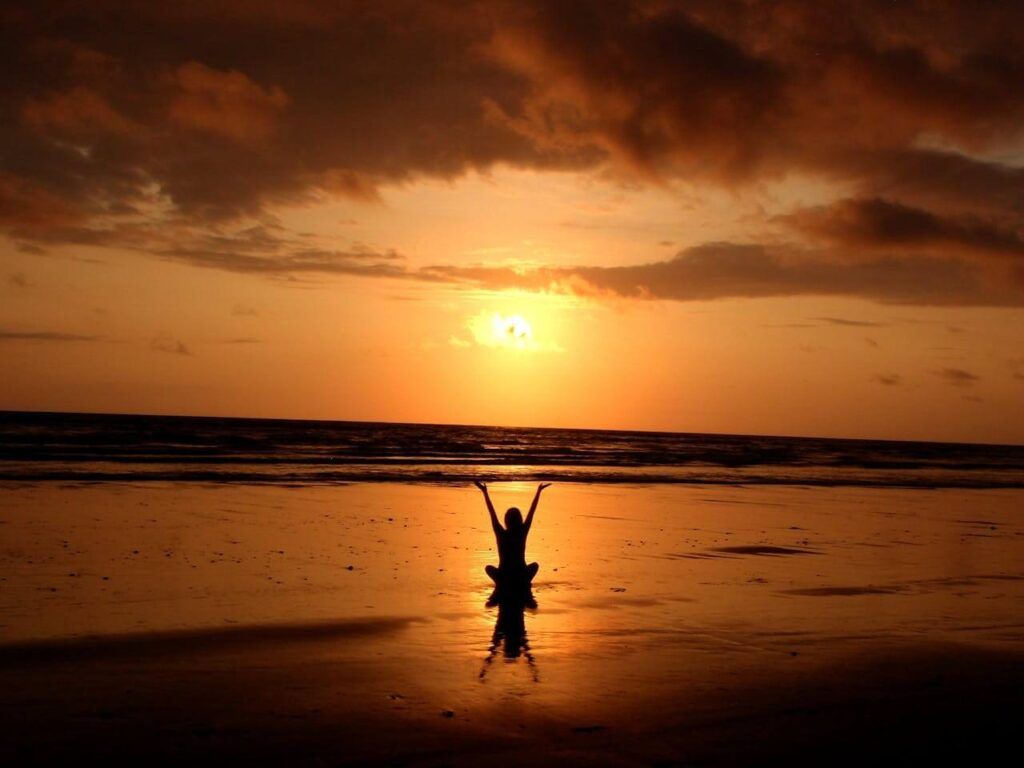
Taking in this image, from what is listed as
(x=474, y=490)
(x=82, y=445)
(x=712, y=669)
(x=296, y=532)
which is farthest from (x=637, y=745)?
(x=82, y=445)

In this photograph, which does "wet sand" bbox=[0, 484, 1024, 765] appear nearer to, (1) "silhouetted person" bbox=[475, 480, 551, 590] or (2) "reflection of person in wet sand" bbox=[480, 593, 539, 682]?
(2) "reflection of person in wet sand" bbox=[480, 593, 539, 682]

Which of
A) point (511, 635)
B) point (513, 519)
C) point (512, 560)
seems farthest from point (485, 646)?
point (513, 519)

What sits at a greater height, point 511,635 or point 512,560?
point 512,560

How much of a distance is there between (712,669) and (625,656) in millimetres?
855

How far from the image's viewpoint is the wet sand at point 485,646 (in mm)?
6500

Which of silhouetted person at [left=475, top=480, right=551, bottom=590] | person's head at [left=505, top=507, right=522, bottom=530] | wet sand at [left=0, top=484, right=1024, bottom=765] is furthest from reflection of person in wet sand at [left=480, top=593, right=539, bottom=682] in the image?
person's head at [left=505, top=507, right=522, bottom=530]

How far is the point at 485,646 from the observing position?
9.10m

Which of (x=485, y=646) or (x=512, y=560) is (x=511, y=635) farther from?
(x=512, y=560)

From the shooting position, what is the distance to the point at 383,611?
426 inches

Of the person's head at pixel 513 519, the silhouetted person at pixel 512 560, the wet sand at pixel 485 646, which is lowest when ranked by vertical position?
the wet sand at pixel 485 646

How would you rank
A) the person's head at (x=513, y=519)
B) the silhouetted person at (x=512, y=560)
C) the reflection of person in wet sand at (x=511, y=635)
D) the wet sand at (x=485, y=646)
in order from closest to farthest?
the wet sand at (x=485, y=646), the reflection of person in wet sand at (x=511, y=635), the silhouetted person at (x=512, y=560), the person's head at (x=513, y=519)

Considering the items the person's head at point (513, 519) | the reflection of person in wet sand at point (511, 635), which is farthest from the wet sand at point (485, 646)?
the person's head at point (513, 519)

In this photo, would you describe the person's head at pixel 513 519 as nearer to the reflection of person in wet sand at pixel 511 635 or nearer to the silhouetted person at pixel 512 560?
the silhouetted person at pixel 512 560

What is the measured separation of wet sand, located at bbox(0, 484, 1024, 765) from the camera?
6500mm
